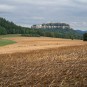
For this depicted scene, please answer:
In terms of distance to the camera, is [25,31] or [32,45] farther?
[25,31]

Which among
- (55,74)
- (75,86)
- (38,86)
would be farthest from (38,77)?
(75,86)

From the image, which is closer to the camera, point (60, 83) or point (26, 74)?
point (60, 83)

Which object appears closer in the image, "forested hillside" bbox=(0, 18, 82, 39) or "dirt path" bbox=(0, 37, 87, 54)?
"dirt path" bbox=(0, 37, 87, 54)

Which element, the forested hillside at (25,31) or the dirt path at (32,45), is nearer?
Answer: the dirt path at (32,45)

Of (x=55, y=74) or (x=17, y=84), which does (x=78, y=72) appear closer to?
(x=55, y=74)

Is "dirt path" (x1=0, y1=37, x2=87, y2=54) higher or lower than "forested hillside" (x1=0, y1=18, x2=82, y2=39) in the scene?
lower

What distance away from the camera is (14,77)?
10.6 metres

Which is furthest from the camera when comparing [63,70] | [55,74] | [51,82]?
[63,70]

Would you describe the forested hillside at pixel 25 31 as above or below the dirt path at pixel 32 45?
above

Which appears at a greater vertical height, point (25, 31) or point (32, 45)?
point (25, 31)

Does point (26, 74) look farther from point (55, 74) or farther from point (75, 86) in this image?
point (75, 86)

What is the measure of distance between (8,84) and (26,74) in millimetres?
1724

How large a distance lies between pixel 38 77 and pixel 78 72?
1.53m

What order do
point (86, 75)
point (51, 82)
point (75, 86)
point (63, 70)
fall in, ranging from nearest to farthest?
point (75, 86)
point (51, 82)
point (86, 75)
point (63, 70)
